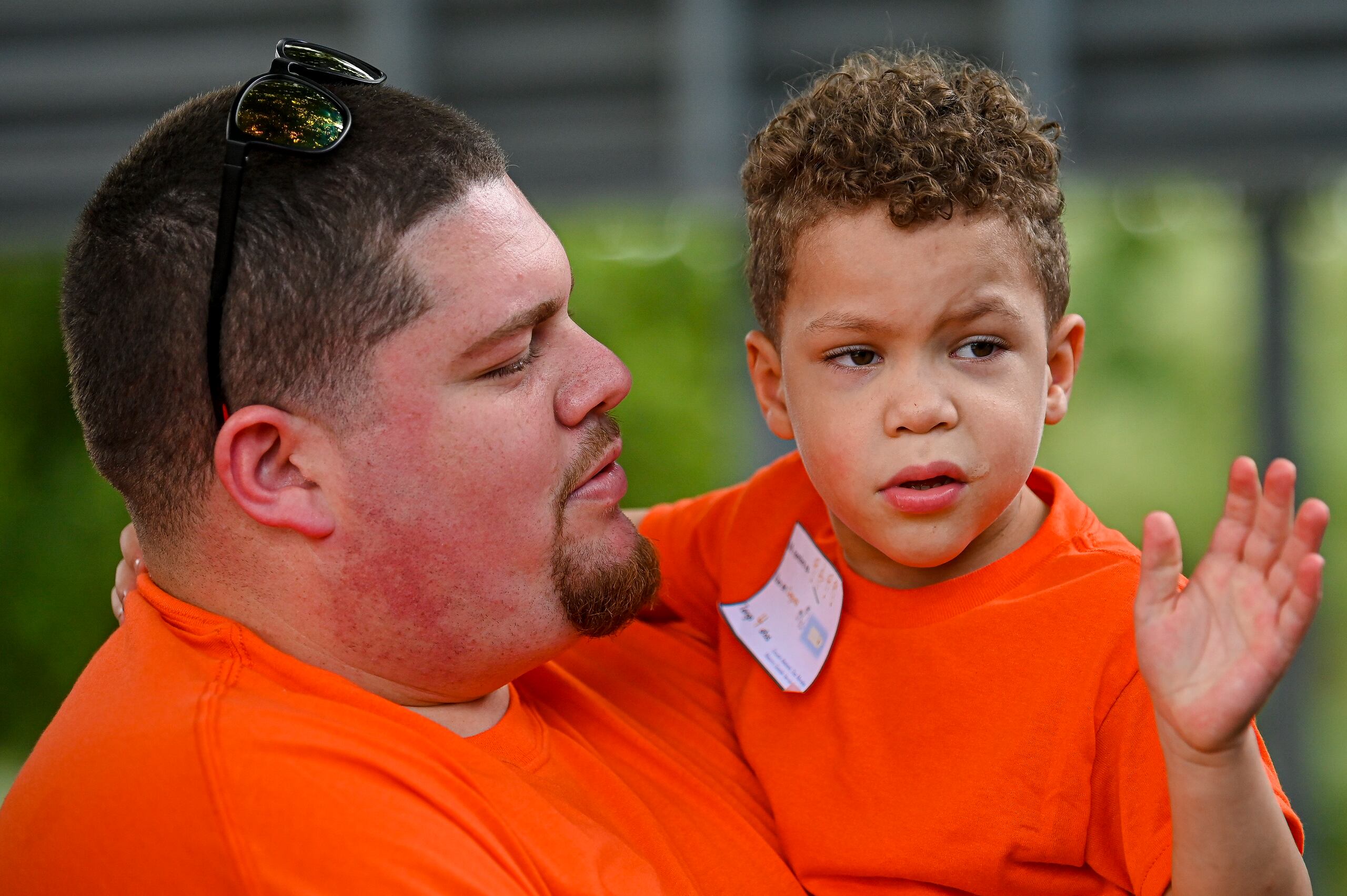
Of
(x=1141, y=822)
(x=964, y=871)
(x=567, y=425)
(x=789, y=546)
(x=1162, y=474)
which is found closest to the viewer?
(x=1141, y=822)

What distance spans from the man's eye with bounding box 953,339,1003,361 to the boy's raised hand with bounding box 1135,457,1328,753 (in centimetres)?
35

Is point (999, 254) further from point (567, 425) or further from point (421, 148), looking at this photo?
point (421, 148)

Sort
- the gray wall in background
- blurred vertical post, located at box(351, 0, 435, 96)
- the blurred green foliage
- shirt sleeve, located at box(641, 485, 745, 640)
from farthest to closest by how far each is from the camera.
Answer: blurred vertical post, located at box(351, 0, 435, 96) < the blurred green foliage < the gray wall in background < shirt sleeve, located at box(641, 485, 745, 640)

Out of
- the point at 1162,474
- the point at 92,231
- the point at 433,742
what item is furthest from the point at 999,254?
the point at 1162,474

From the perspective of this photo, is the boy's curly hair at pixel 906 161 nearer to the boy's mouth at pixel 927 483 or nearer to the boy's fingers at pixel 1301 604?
the boy's mouth at pixel 927 483

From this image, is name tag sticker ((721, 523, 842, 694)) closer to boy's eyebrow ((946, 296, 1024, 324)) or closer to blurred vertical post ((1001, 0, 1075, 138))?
boy's eyebrow ((946, 296, 1024, 324))

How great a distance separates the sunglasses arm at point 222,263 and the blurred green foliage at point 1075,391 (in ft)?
6.08

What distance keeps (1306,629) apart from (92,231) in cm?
143

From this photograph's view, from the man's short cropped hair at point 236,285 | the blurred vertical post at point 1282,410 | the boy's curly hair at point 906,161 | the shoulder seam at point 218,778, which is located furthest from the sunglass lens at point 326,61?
the blurred vertical post at point 1282,410

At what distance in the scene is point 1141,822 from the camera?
1.36 meters

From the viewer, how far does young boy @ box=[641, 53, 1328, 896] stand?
4.69ft

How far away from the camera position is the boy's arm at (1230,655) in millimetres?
1146

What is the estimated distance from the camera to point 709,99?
3383mm

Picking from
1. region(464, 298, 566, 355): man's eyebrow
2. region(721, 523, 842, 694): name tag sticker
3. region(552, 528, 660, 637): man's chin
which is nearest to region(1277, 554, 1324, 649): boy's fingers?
region(721, 523, 842, 694): name tag sticker
